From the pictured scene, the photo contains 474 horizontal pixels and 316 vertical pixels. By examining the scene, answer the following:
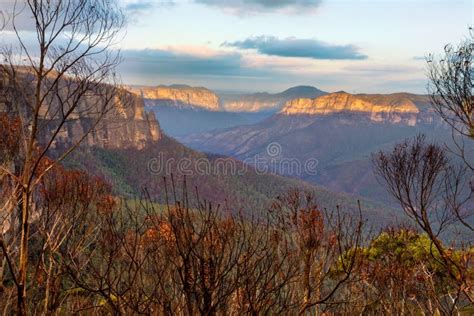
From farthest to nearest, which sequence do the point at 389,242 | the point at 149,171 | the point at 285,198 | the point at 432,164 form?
the point at 149,171 → the point at 389,242 → the point at 285,198 → the point at 432,164

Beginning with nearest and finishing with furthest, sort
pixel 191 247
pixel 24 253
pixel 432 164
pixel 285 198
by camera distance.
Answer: pixel 191 247 → pixel 24 253 → pixel 432 164 → pixel 285 198

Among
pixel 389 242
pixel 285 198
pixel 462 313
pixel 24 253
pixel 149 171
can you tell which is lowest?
pixel 149 171

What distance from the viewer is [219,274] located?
6.52 meters

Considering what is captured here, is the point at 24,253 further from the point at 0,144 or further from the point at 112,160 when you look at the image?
the point at 112,160

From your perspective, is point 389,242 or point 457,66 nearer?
point 457,66

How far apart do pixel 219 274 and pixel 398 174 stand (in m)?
9.58

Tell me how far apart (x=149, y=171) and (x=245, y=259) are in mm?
177940

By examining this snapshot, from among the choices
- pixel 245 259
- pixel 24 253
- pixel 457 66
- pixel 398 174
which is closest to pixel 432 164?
pixel 398 174

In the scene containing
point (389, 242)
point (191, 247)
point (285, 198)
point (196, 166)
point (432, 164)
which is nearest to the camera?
point (191, 247)

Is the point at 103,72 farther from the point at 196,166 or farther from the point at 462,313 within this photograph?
the point at 196,166

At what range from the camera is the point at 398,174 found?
14.6 m

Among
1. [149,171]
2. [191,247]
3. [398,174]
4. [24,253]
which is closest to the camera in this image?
[191,247]

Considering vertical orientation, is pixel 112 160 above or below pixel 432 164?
below

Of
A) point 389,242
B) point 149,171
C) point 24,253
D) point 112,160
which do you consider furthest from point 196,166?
point 24,253
